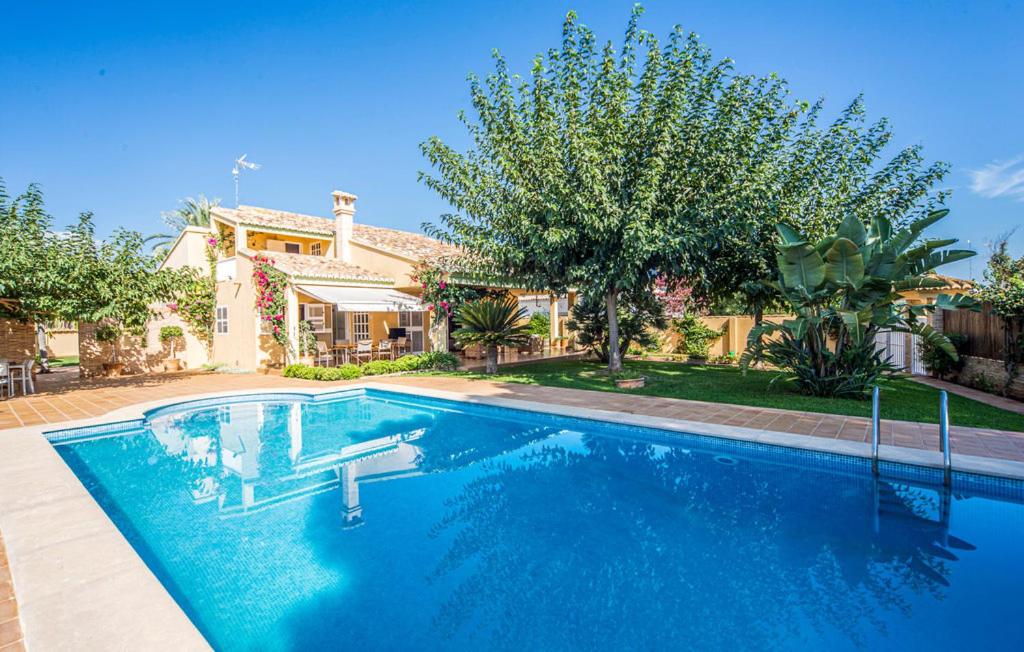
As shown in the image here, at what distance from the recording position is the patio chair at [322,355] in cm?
2373

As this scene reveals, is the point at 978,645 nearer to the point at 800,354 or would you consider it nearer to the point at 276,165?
the point at 800,354

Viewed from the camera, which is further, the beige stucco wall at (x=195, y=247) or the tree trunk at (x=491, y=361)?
the beige stucco wall at (x=195, y=247)

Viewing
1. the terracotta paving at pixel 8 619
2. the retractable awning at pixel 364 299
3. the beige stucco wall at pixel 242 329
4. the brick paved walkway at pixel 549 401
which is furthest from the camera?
the beige stucco wall at pixel 242 329

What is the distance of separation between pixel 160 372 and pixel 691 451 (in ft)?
88.9

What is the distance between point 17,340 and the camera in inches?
842

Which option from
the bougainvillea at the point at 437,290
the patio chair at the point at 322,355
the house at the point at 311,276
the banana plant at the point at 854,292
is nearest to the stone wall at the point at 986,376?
the banana plant at the point at 854,292

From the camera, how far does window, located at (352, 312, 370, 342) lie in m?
28.6

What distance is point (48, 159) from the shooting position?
26.3m

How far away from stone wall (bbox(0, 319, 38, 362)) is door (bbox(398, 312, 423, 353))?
1667 cm

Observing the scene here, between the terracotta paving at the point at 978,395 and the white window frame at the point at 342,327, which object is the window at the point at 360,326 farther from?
the terracotta paving at the point at 978,395

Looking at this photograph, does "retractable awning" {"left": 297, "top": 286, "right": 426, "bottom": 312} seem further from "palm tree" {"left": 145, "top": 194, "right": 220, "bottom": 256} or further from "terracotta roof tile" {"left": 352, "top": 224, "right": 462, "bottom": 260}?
"palm tree" {"left": 145, "top": 194, "right": 220, "bottom": 256}

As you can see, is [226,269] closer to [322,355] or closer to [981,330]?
[322,355]

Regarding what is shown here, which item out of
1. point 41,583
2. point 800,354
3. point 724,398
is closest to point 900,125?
point 800,354

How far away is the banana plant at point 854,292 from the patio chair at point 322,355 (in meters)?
18.9
